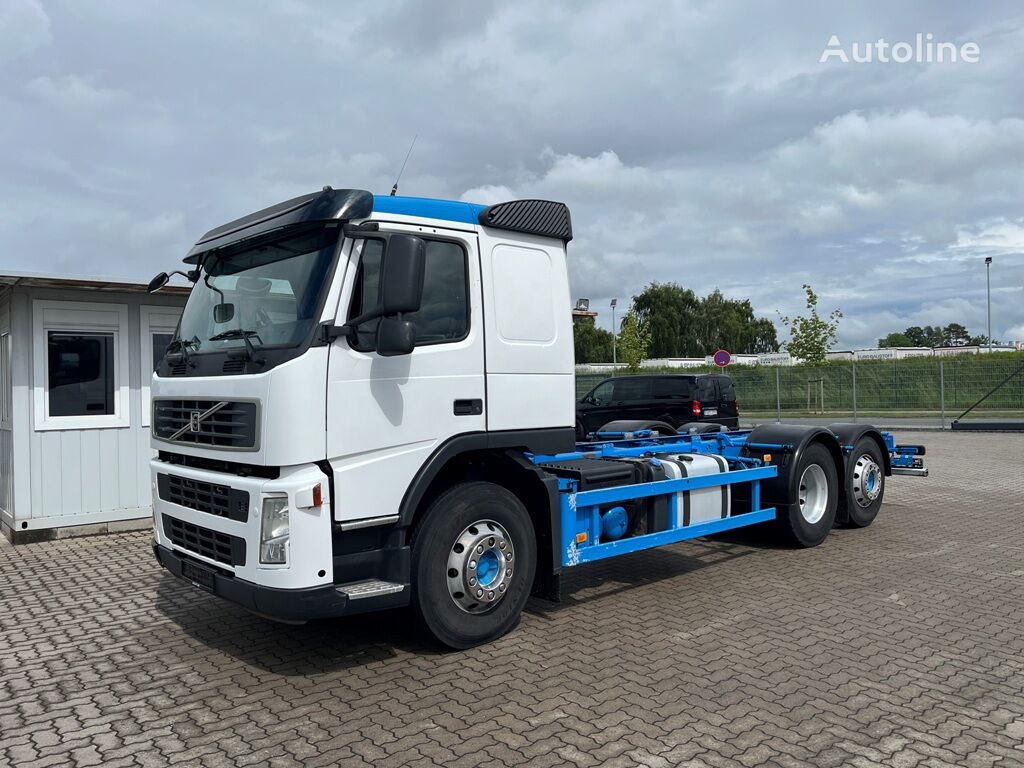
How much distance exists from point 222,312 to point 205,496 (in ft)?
3.86

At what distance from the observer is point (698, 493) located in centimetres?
697

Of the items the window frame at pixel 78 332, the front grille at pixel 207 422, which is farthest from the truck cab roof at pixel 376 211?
the window frame at pixel 78 332

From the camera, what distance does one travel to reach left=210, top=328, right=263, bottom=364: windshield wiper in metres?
4.61

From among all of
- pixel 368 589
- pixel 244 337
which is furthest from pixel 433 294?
pixel 368 589

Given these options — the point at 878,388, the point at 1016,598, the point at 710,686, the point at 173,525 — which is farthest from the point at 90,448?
the point at 878,388

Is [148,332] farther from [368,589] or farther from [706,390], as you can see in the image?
[706,390]

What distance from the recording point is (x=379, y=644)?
18.1 feet

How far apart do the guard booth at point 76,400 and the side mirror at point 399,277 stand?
5.78 m

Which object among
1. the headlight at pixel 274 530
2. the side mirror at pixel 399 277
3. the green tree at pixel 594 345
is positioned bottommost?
the headlight at pixel 274 530

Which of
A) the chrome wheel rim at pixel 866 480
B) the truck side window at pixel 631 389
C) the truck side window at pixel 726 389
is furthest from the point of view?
the truck side window at pixel 631 389

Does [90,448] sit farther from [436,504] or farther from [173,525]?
[436,504]

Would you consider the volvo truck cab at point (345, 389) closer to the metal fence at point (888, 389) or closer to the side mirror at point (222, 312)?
the side mirror at point (222, 312)

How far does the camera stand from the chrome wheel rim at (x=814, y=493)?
27.6 feet

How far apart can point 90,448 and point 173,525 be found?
498cm
